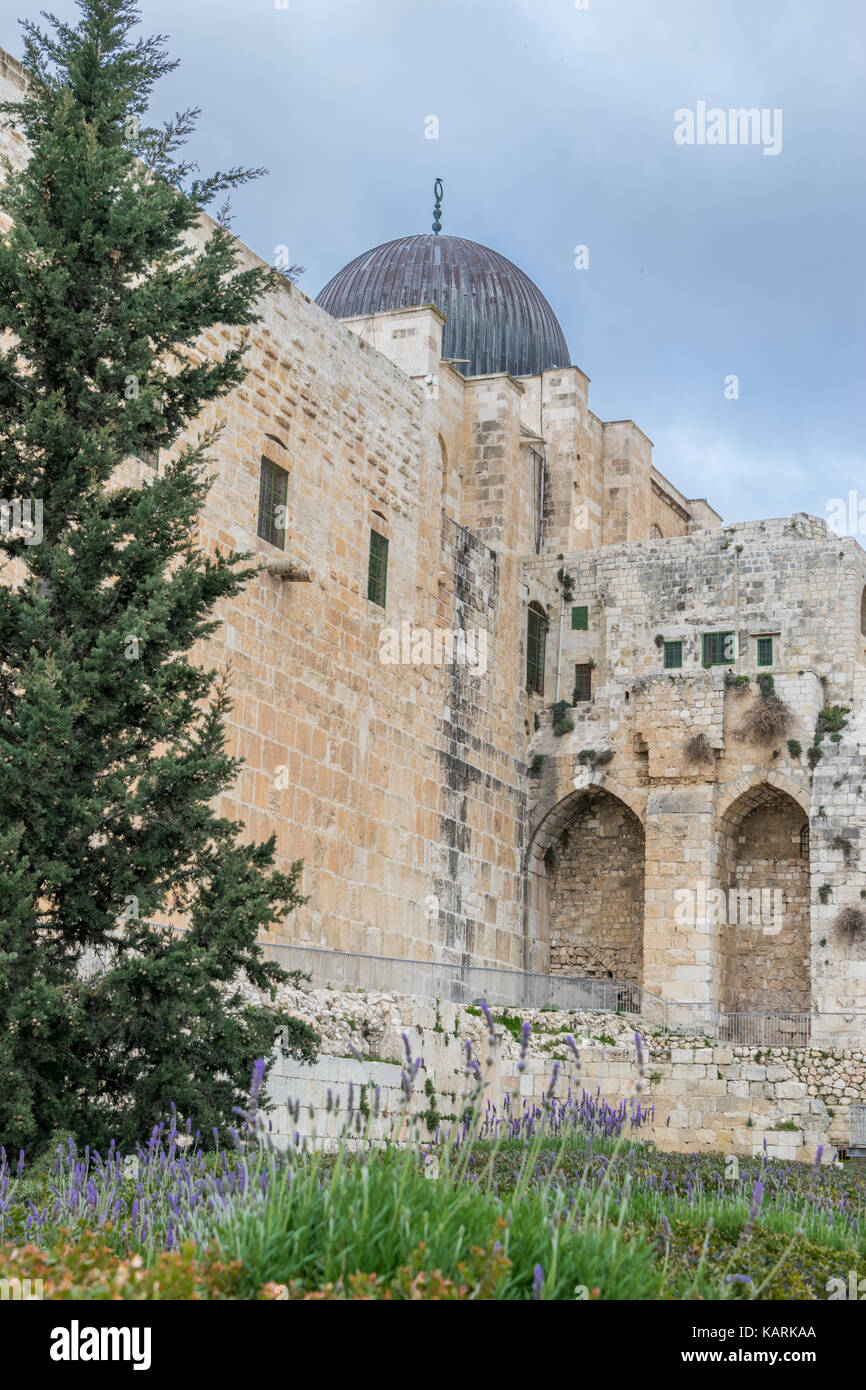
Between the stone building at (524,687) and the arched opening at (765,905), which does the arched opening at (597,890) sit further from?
the arched opening at (765,905)

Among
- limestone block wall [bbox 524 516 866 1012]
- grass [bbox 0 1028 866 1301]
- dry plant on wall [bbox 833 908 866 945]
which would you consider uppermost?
limestone block wall [bbox 524 516 866 1012]

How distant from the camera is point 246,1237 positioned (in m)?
4.36

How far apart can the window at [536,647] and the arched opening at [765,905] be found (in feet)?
12.5

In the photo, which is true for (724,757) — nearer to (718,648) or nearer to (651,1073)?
(718,648)

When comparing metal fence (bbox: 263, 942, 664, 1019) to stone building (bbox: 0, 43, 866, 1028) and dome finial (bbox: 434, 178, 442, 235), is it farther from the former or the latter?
dome finial (bbox: 434, 178, 442, 235)

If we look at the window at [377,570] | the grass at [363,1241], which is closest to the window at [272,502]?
the window at [377,570]

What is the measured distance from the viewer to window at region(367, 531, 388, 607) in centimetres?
2091

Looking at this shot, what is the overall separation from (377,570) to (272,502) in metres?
2.73

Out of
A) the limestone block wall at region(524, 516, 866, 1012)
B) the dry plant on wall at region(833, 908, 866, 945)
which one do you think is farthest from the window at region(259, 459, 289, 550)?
the dry plant on wall at region(833, 908, 866, 945)

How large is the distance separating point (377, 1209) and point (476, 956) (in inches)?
731

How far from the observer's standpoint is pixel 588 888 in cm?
2591

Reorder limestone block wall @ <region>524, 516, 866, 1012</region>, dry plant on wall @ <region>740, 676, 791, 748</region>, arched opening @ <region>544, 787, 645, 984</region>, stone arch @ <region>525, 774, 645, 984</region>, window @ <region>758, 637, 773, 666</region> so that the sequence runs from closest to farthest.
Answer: limestone block wall @ <region>524, 516, 866, 1012</region>
dry plant on wall @ <region>740, 676, 791, 748</region>
window @ <region>758, 637, 773, 666</region>
stone arch @ <region>525, 774, 645, 984</region>
arched opening @ <region>544, 787, 645, 984</region>

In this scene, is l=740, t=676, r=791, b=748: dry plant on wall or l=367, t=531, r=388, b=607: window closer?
l=367, t=531, r=388, b=607: window

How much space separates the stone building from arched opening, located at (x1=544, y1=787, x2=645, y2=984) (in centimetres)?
4
